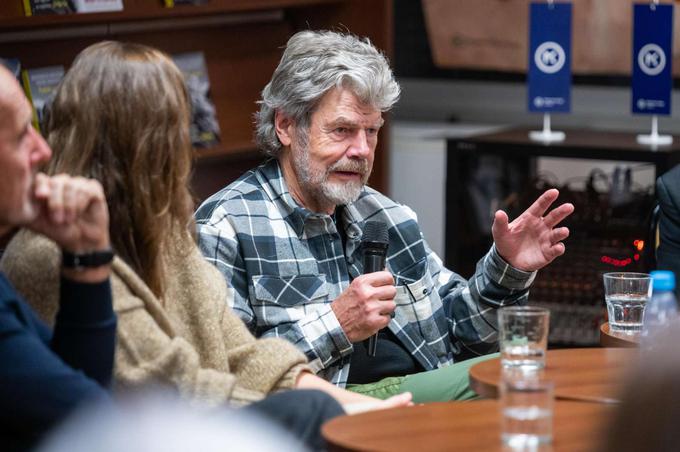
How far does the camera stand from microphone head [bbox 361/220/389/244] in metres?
2.93

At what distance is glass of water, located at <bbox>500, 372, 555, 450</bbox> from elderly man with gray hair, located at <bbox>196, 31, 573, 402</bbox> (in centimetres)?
92

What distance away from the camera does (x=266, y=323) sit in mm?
2766

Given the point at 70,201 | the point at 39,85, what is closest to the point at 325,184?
the point at 70,201

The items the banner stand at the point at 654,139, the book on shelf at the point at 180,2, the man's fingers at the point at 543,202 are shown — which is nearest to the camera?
the man's fingers at the point at 543,202

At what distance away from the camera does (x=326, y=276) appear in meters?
2.88

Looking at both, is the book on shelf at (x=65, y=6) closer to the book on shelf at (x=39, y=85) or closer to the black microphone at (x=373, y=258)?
the book on shelf at (x=39, y=85)

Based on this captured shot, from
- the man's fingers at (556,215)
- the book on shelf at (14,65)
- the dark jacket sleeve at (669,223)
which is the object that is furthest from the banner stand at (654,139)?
the book on shelf at (14,65)

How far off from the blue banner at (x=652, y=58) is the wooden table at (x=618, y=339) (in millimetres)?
2344

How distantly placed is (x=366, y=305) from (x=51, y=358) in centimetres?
103

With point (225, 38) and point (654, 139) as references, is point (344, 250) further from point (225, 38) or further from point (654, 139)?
point (654, 139)

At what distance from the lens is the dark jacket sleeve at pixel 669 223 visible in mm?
3178

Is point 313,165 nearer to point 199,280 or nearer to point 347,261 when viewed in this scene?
point 347,261

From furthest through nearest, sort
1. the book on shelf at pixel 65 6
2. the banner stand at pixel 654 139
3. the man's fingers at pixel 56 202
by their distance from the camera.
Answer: the banner stand at pixel 654 139 < the book on shelf at pixel 65 6 < the man's fingers at pixel 56 202

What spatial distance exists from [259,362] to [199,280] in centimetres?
19
